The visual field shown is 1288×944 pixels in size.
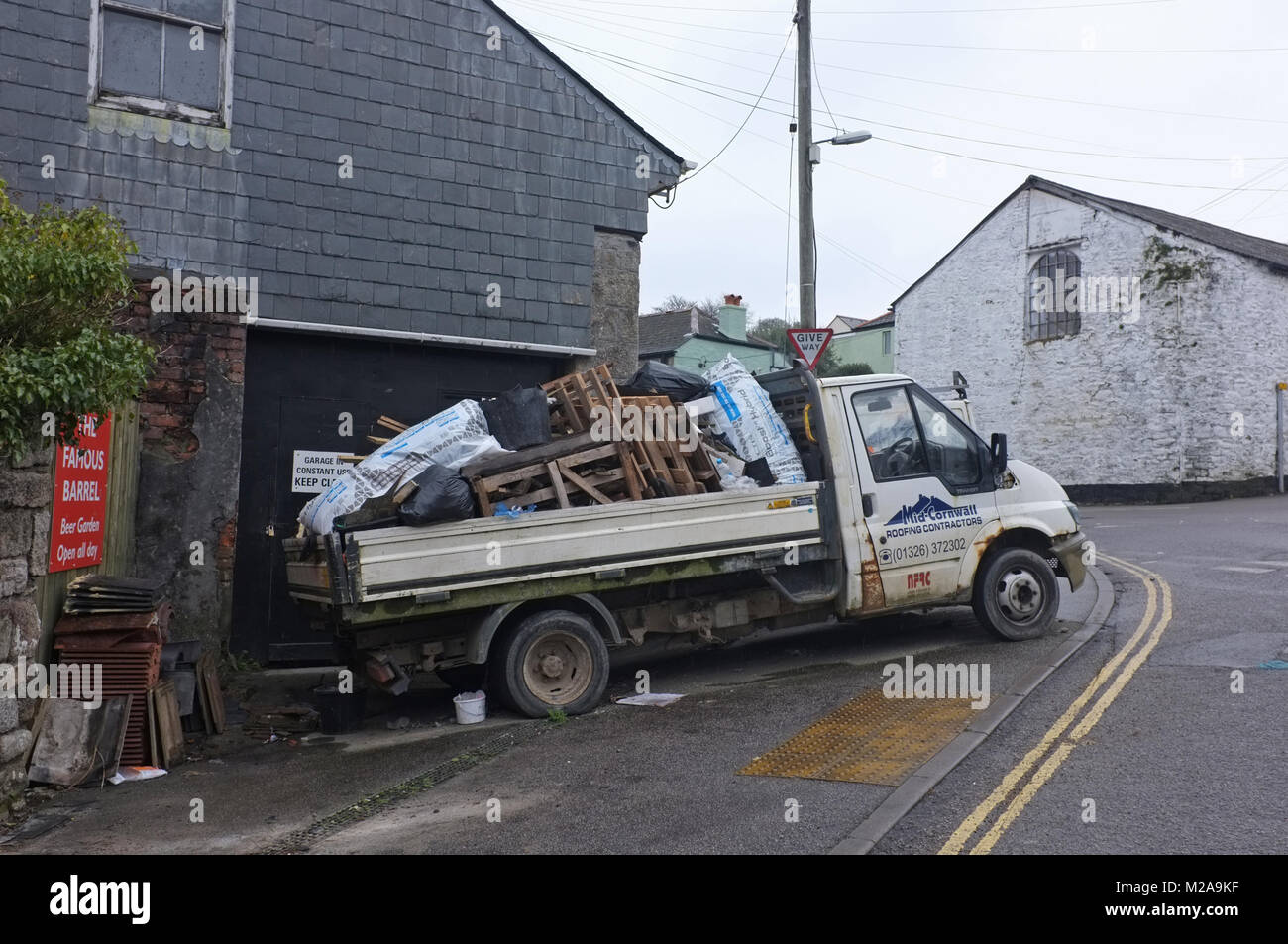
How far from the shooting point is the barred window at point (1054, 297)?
28.3 metres

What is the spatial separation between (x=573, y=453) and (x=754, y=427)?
5.30 feet

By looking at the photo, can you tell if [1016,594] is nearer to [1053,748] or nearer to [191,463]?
[1053,748]

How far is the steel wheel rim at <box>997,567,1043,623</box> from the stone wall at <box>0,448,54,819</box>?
A: 289 inches

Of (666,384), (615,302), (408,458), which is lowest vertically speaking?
(408,458)

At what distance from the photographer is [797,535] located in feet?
28.1

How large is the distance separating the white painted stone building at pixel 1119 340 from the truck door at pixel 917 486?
62.0ft

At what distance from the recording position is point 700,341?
127 ft

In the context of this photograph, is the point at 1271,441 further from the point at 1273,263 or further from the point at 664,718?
the point at 664,718

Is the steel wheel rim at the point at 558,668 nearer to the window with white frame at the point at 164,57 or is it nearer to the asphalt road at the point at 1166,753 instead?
the asphalt road at the point at 1166,753

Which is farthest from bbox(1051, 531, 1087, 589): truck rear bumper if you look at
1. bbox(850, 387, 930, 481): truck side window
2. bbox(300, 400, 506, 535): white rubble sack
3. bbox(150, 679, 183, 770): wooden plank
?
bbox(150, 679, 183, 770): wooden plank

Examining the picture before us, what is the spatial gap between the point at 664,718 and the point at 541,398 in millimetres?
2565

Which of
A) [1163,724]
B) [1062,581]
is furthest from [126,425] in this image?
[1062,581]

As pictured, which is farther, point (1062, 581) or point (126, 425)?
point (1062, 581)
